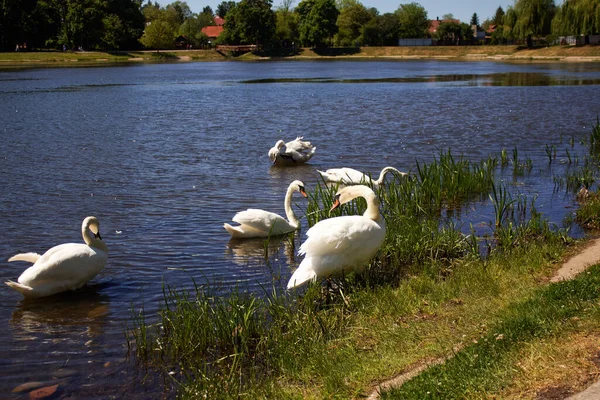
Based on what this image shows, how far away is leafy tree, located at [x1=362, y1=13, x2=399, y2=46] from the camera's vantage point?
152 m

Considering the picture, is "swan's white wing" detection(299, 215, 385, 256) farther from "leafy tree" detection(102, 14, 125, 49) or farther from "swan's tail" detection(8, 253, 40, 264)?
"leafy tree" detection(102, 14, 125, 49)

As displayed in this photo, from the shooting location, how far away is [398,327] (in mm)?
7164

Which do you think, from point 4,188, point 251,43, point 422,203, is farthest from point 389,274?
point 251,43

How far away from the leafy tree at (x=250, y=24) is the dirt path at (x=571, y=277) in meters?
135

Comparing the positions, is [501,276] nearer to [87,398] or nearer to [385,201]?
[385,201]

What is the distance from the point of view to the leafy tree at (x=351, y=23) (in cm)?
15475

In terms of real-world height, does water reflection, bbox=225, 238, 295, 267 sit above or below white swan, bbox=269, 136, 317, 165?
below

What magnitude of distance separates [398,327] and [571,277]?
2341 mm

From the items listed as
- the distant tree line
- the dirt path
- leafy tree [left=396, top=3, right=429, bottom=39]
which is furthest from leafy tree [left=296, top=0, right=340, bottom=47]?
the dirt path

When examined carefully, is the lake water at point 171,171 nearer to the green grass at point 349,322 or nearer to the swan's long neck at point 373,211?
the green grass at point 349,322

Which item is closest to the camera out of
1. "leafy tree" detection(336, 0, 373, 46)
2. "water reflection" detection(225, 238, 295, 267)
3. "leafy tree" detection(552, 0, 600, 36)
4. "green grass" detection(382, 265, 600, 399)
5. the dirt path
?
the dirt path

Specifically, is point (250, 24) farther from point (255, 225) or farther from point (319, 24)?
point (255, 225)

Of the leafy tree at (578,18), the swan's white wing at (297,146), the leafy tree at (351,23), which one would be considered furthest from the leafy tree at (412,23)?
the swan's white wing at (297,146)

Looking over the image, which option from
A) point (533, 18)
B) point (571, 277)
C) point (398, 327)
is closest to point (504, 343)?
point (398, 327)
